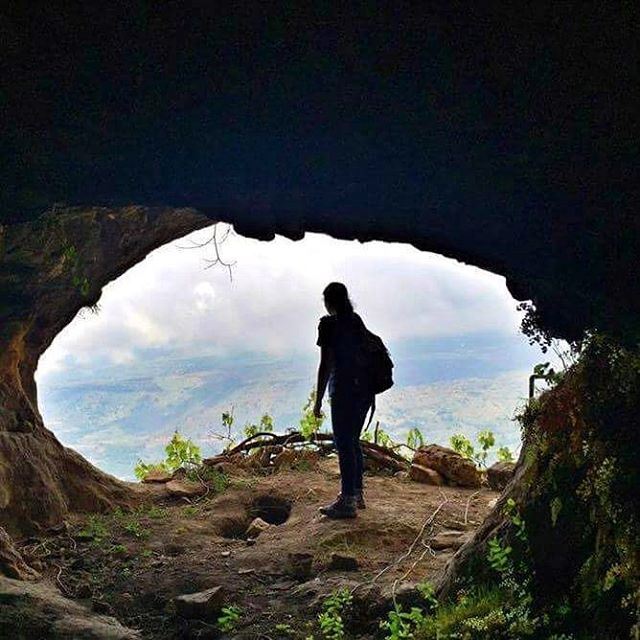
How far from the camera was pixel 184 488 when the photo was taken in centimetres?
927

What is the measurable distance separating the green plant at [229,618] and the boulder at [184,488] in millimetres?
4024

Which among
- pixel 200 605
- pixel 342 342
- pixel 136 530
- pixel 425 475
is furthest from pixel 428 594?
pixel 425 475

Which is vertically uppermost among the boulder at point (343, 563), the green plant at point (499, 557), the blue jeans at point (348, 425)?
the blue jeans at point (348, 425)

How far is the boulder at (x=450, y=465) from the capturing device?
362 inches

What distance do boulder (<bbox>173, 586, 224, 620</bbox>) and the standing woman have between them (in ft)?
7.00

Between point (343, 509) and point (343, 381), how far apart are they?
4.11 feet

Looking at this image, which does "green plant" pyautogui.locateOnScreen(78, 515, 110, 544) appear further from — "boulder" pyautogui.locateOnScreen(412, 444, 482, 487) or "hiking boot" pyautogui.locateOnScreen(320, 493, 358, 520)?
"boulder" pyautogui.locateOnScreen(412, 444, 482, 487)

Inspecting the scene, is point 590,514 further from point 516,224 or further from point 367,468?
point 367,468

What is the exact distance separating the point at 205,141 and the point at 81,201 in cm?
147

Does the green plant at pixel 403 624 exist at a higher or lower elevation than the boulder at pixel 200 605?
higher

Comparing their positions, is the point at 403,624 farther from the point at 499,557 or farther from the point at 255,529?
the point at 255,529

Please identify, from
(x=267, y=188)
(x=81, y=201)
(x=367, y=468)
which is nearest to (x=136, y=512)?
(x=367, y=468)

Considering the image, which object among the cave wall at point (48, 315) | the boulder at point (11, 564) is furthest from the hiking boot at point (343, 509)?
the boulder at point (11, 564)

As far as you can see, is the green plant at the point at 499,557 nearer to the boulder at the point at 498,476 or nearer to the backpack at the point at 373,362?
the backpack at the point at 373,362
